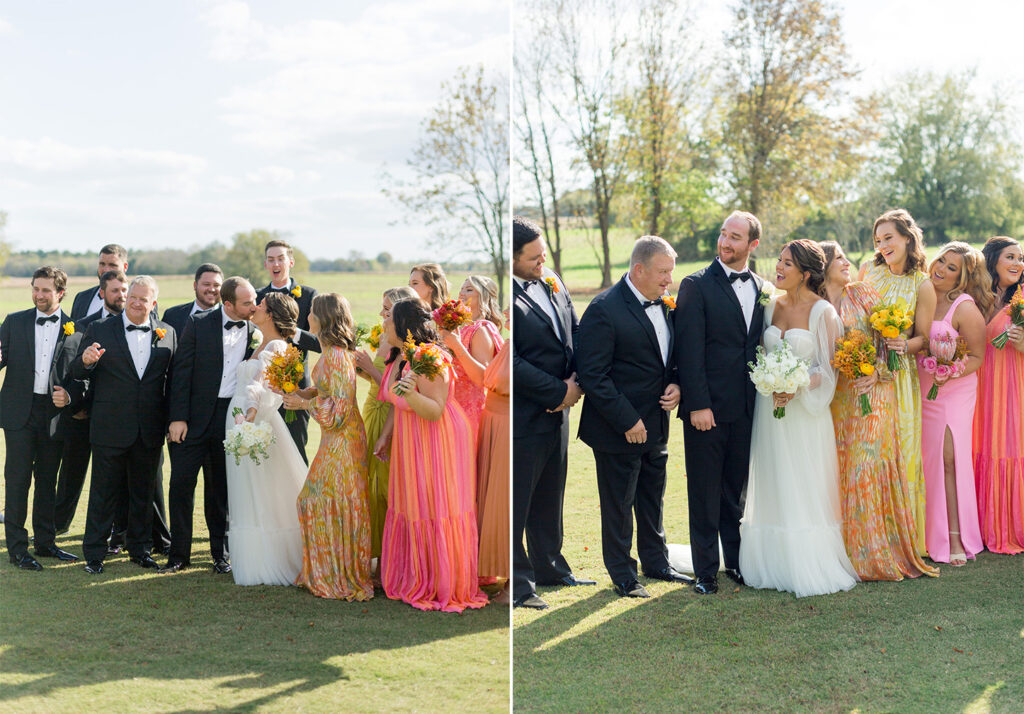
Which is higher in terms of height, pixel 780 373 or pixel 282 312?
pixel 282 312

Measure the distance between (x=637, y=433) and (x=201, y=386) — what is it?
267 centimetres

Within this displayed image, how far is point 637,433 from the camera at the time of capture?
479 centimetres

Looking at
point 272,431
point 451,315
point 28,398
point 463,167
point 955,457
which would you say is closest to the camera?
point 451,315

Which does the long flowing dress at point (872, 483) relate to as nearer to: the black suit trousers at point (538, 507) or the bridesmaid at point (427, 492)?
the black suit trousers at point (538, 507)

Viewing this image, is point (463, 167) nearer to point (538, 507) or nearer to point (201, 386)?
point (201, 386)

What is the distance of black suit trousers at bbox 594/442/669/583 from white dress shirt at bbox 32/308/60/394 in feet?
11.0

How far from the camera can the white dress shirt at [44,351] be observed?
17.3 feet

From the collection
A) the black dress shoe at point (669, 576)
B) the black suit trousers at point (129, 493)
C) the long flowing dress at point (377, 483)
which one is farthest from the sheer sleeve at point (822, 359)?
the black suit trousers at point (129, 493)

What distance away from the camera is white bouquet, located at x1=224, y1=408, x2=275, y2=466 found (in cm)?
492

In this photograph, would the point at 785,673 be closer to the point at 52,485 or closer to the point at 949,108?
the point at 52,485

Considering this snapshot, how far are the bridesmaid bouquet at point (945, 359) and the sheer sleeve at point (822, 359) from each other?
0.83 m

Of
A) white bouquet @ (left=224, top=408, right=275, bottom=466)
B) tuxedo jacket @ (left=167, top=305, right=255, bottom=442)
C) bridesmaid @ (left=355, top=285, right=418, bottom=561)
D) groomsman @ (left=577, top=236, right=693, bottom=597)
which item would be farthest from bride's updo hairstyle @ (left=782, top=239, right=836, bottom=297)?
tuxedo jacket @ (left=167, top=305, right=255, bottom=442)

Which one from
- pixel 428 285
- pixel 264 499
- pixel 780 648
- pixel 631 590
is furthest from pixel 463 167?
pixel 780 648

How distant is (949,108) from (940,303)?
25306mm
